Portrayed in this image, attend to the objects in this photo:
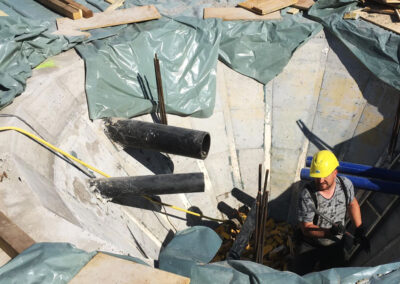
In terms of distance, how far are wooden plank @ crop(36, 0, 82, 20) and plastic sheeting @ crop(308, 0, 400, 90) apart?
5272mm

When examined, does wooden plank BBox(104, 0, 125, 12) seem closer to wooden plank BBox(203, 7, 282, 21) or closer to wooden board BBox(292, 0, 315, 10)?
wooden plank BBox(203, 7, 282, 21)

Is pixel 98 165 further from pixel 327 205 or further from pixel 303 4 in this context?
pixel 303 4

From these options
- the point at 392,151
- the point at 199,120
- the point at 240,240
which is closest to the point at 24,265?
the point at 240,240

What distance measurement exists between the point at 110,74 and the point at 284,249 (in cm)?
498

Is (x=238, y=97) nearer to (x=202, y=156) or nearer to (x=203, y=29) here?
(x=203, y=29)

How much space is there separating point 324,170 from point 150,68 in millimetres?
4254

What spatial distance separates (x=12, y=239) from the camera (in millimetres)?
4699

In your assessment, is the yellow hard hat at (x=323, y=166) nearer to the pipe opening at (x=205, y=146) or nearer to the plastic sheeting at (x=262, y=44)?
the pipe opening at (x=205, y=146)

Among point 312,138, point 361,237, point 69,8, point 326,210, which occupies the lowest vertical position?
point 312,138

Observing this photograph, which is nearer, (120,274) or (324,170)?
(120,274)

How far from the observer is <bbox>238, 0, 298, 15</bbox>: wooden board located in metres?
9.57

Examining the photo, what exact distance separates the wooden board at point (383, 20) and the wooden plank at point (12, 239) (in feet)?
25.5

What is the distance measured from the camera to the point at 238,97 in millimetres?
9219

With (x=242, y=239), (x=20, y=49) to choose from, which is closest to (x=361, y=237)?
(x=242, y=239)
